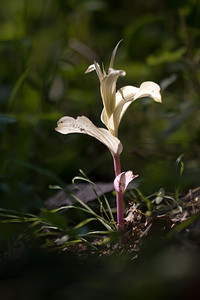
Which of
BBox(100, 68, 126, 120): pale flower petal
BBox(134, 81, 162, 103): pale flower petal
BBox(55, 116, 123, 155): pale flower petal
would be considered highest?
BBox(100, 68, 126, 120): pale flower petal

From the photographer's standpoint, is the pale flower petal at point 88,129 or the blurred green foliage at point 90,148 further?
the pale flower petal at point 88,129

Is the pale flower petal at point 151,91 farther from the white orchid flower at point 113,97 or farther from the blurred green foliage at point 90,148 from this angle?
the blurred green foliage at point 90,148

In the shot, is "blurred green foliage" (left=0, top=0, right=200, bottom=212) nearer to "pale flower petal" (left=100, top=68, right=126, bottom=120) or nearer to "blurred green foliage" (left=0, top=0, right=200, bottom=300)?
"blurred green foliage" (left=0, top=0, right=200, bottom=300)

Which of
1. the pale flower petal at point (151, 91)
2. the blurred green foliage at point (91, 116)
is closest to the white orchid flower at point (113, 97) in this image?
the pale flower petal at point (151, 91)

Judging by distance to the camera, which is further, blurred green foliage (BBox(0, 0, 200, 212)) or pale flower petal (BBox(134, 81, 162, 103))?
blurred green foliage (BBox(0, 0, 200, 212))

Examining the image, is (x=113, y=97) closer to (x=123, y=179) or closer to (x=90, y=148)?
(x=123, y=179)

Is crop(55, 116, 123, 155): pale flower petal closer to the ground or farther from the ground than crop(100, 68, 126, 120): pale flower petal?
closer to the ground

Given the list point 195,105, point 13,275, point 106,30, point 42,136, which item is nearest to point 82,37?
point 106,30

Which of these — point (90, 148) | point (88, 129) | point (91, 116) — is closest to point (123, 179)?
point (88, 129)

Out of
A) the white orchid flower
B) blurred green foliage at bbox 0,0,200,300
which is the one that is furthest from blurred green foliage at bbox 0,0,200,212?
the white orchid flower
